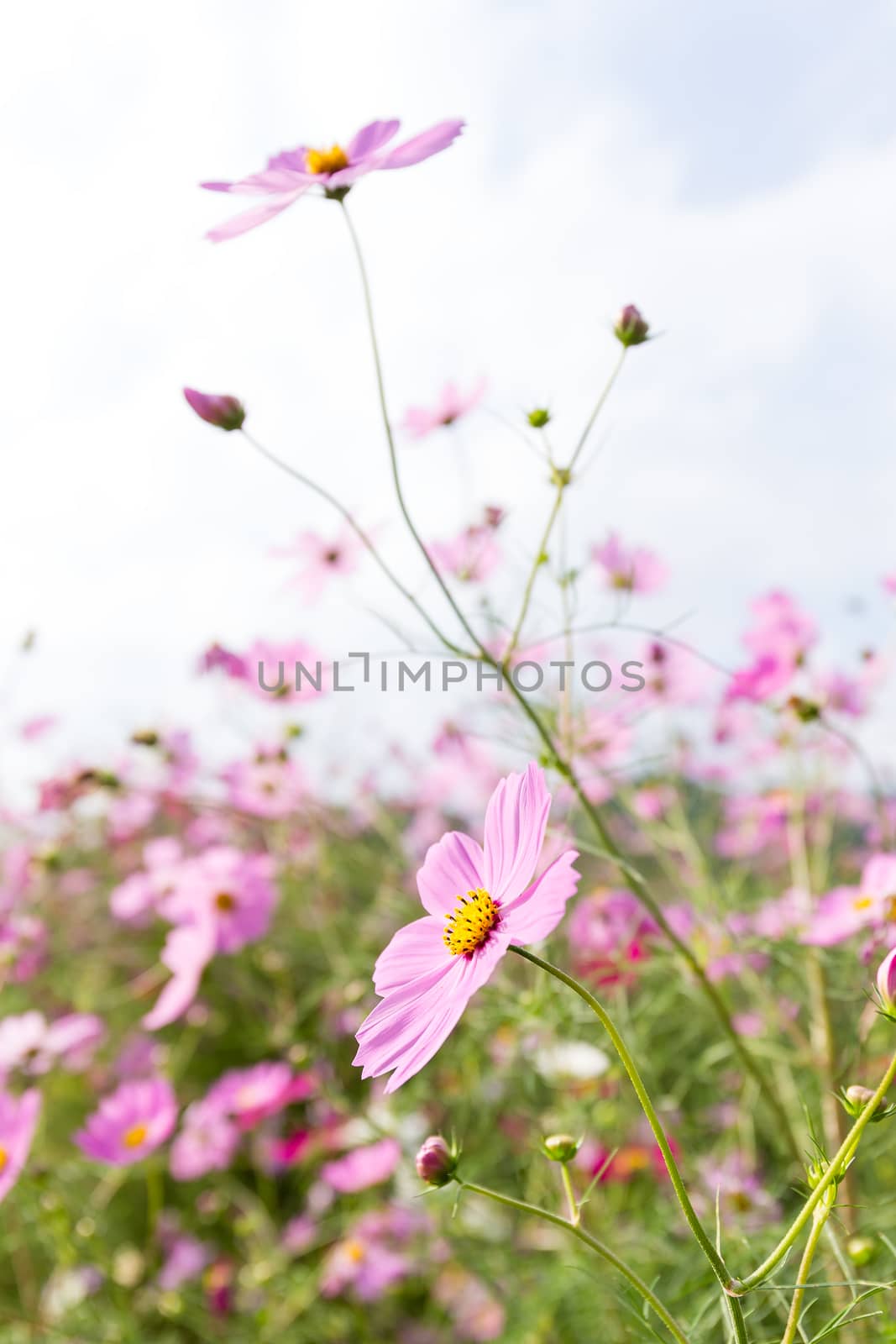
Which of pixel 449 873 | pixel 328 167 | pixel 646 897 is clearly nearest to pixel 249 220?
pixel 328 167

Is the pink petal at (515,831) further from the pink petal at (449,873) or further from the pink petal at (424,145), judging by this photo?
the pink petal at (424,145)

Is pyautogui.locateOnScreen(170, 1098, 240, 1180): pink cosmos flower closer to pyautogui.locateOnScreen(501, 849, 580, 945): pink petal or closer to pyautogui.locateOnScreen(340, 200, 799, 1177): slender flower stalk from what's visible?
pyautogui.locateOnScreen(340, 200, 799, 1177): slender flower stalk

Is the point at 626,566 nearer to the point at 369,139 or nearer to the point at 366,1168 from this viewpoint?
the point at 369,139

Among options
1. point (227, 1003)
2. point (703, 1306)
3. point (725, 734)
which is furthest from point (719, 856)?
point (703, 1306)

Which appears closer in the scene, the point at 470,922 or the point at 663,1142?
the point at 663,1142

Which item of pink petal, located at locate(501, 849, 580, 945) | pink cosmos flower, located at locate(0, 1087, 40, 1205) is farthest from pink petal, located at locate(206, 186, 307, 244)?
pink cosmos flower, located at locate(0, 1087, 40, 1205)

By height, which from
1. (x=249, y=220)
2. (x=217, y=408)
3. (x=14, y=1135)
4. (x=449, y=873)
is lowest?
(x=14, y=1135)
